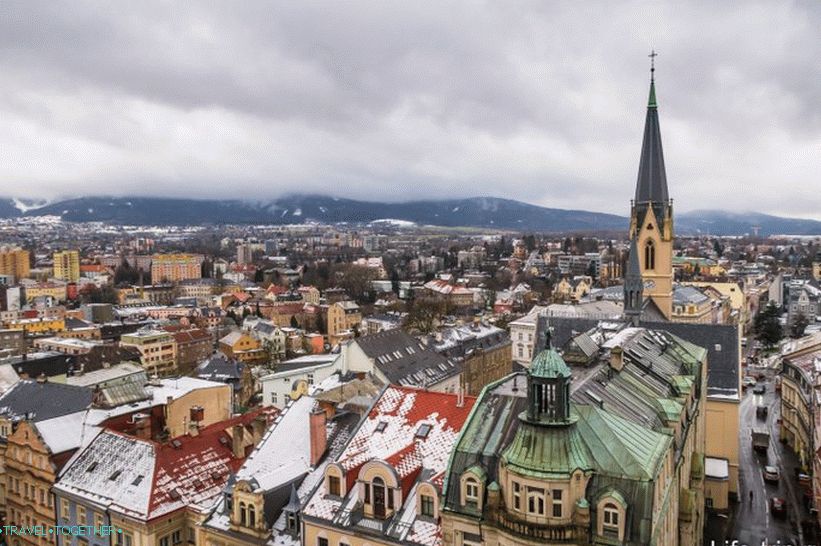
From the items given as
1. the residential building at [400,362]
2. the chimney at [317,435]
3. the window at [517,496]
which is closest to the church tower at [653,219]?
the residential building at [400,362]

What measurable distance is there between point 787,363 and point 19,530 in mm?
79115

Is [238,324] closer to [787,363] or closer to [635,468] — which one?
[787,363]

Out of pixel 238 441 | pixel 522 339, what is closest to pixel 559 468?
pixel 238 441

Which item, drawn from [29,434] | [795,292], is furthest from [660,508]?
[795,292]

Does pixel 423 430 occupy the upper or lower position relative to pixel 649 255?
lower

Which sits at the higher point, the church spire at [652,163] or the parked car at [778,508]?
the church spire at [652,163]

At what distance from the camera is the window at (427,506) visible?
110 feet

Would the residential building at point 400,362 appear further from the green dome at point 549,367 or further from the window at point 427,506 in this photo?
the green dome at point 549,367

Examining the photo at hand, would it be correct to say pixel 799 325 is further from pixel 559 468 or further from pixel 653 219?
pixel 559 468

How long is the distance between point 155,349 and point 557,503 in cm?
12281

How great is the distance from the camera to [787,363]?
7731cm

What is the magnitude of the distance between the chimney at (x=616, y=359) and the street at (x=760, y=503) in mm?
18449

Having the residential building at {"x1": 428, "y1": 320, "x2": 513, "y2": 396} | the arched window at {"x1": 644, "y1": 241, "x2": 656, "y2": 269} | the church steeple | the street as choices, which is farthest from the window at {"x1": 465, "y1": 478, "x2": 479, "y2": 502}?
the arched window at {"x1": 644, "y1": 241, "x2": 656, "y2": 269}

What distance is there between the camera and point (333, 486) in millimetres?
36188
